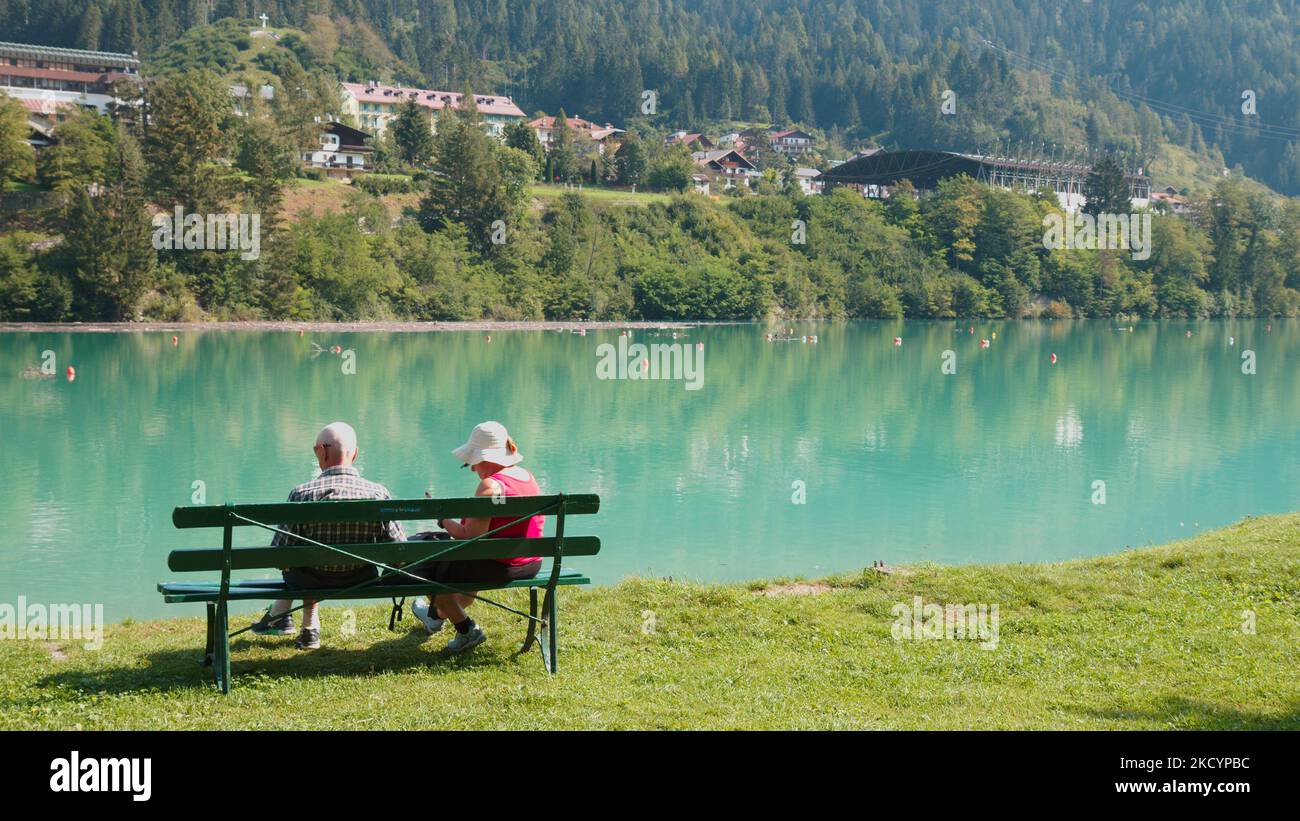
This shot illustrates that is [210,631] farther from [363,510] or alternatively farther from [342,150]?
[342,150]

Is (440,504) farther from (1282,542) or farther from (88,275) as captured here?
(88,275)

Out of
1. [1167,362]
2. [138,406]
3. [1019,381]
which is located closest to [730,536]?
[138,406]

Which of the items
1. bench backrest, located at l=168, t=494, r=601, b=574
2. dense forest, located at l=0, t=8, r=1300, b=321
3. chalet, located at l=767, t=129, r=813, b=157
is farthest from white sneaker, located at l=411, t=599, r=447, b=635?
chalet, located at l=767, t=129, r=813, b=157

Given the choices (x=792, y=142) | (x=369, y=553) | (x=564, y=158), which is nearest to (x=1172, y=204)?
(x=792, y=142)

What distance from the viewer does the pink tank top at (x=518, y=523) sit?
24.1ft

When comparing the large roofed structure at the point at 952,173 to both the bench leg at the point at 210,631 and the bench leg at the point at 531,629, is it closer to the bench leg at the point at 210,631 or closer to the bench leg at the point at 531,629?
the bench leg at the point at 531,629

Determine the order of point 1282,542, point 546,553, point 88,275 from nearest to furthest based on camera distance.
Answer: point 546,553
point 1282,542
point 88,275

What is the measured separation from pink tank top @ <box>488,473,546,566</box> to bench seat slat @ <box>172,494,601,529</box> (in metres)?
0.24

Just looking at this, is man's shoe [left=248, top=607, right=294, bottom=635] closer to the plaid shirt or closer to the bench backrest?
the plaid shirt

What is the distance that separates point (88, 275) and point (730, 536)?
55.2 m

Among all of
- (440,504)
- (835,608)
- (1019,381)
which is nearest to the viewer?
(440,504)

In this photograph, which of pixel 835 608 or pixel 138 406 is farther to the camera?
pixel 138 406

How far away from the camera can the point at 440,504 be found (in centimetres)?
672

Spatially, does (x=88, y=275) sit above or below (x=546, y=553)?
above
